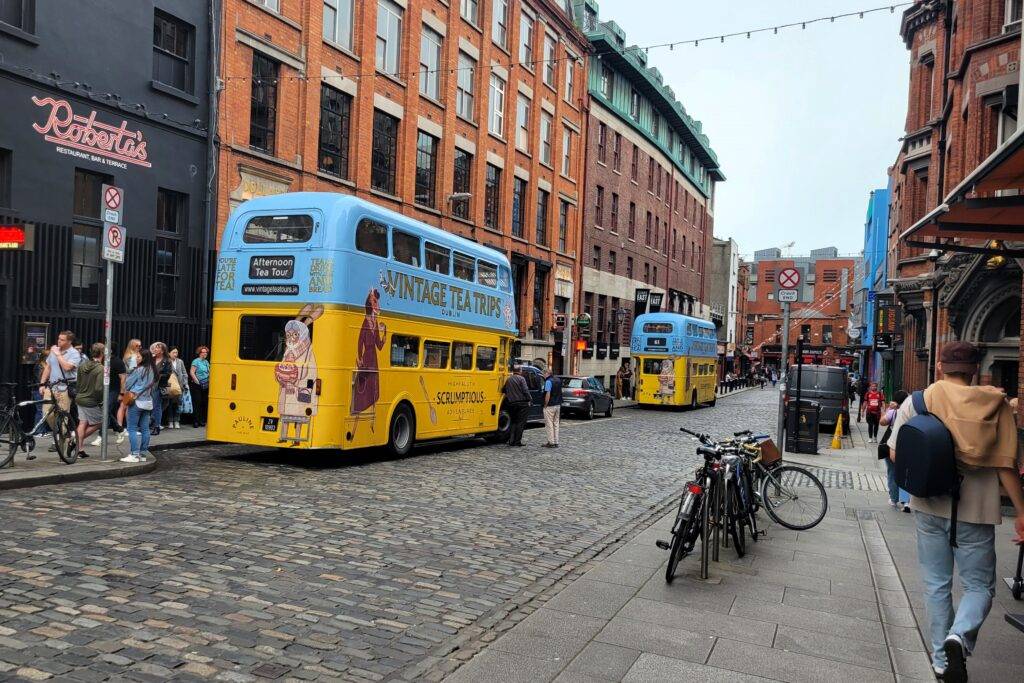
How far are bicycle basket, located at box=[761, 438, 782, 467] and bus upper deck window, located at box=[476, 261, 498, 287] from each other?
8.97 metres

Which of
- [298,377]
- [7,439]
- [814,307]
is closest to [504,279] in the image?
[298,377]

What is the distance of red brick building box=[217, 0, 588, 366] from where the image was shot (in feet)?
64.5

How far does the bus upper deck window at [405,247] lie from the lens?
13812 mm

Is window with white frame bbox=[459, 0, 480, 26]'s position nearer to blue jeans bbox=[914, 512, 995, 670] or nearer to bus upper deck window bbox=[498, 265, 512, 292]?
bus upper deck window bbox=[498, 265, 512, 292]

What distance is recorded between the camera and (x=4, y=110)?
13.9 m

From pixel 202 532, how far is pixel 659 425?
19682mm

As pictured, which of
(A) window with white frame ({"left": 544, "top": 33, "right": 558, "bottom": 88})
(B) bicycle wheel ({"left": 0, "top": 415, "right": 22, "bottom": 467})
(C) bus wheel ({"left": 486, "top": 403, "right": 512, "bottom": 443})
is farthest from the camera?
(A) window with white frame ({"left": 544, "top": 33, "right": 558, "bottom": 88})

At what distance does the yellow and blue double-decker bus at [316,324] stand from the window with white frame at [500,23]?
19.2m

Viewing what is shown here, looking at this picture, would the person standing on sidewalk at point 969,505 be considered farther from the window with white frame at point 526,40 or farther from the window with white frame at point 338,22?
the window with white frame at point 526,40

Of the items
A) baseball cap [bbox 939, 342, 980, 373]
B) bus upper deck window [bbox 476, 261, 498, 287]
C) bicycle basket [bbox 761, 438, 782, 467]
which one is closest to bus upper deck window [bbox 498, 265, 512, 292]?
bus upper deck window [bbox 476, 261, 498, 287]

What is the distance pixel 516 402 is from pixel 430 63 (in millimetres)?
14182

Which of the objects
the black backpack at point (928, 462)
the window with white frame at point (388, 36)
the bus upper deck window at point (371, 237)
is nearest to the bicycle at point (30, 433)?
the bus upper deck window at point (371, 237)

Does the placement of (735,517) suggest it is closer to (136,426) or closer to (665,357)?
(136,426)

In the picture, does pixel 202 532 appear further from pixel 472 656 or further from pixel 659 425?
pixel 659 425
